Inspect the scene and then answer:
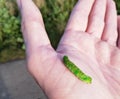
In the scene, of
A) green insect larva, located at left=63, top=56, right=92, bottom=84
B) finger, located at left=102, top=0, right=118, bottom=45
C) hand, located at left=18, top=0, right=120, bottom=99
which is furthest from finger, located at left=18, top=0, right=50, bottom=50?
finger, located at left=102, top=0, right=118, bottom=45

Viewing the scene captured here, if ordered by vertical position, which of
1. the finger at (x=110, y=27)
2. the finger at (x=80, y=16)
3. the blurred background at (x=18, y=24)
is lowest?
the blurred background at (x=18, y=24)

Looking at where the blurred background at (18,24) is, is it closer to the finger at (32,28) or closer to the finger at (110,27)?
the finger at (110,27)

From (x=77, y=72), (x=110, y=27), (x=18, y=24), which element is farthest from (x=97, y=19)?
(x=18, y=24)

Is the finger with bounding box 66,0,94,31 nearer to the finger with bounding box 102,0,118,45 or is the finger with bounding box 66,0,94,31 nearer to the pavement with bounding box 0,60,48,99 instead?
the finger with bounding box 102,0,118,45

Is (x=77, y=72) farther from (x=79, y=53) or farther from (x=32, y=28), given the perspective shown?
(x=32, y=28)

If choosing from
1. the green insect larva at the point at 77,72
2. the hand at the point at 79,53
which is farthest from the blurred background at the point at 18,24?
the green insect larva at the point at 77,72
